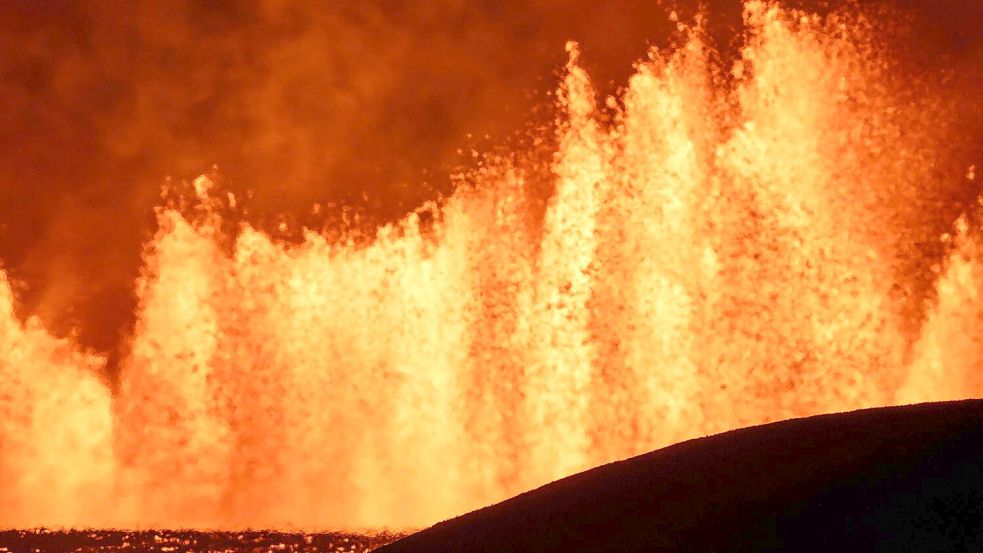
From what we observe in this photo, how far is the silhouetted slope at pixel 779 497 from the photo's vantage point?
5.28m

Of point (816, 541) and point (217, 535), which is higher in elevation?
point (217, 535)

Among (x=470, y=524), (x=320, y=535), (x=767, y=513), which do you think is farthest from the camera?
(x=320, y=535)

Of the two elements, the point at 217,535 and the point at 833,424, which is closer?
the point at 833,424

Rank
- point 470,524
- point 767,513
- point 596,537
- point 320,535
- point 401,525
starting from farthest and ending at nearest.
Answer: point 401,525
point 320,535
point 470,524
point 596,537
point 767,513

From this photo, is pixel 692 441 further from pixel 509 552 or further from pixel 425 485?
pixel 425 485

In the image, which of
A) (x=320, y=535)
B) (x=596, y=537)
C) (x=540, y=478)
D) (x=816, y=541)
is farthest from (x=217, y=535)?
(x=816, y=541)

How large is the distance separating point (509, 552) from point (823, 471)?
6.50 ft

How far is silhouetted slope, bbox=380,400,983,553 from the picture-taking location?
5277mm

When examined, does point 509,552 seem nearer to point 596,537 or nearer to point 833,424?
point 596,537

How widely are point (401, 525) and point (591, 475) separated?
16.0 m

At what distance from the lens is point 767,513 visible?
577cm

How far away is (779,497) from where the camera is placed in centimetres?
592

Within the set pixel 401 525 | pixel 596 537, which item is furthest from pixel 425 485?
pixel 596 537

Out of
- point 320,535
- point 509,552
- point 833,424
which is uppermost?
point 320,535
